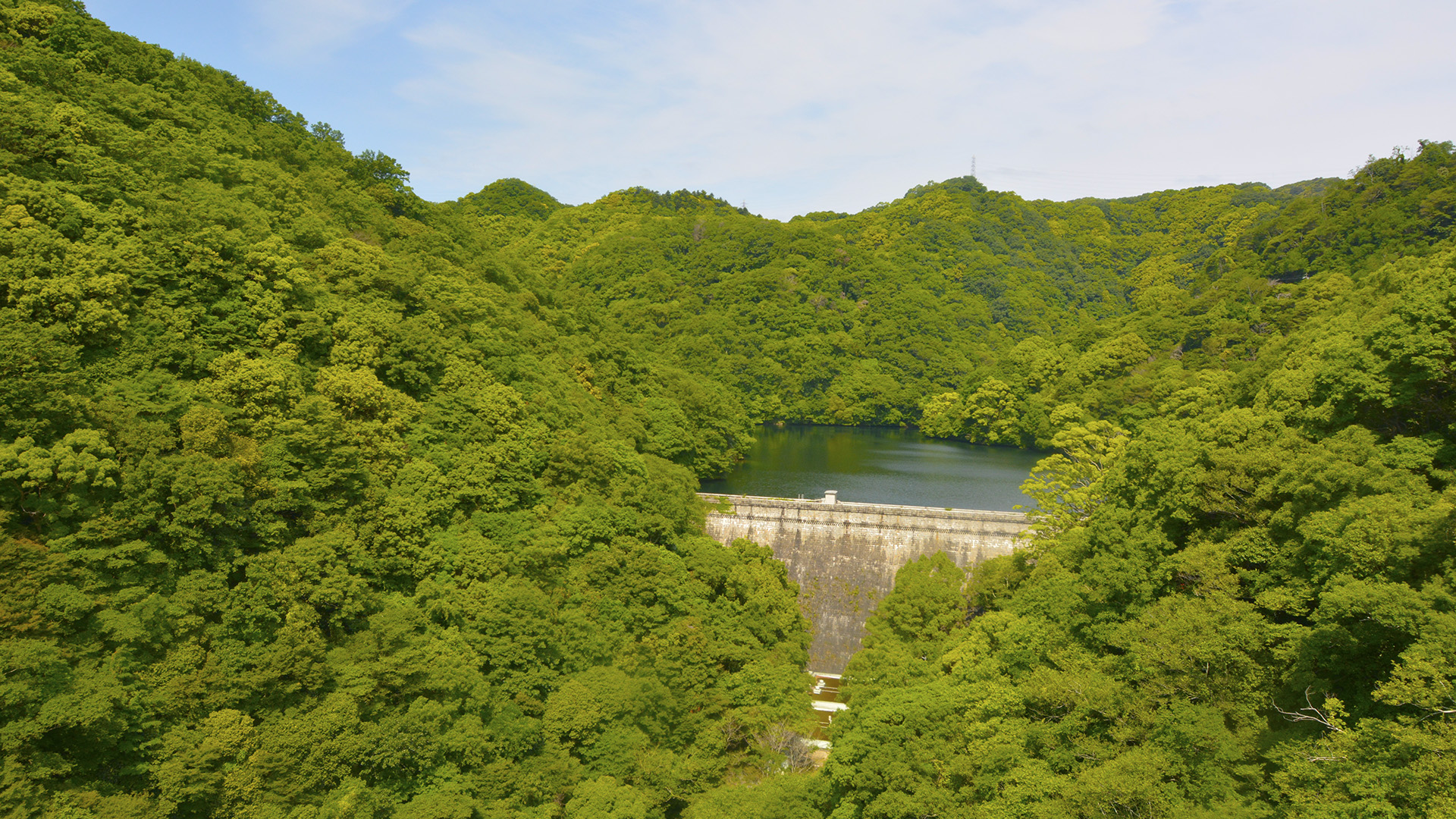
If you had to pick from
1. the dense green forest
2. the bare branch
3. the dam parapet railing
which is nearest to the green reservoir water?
the dam parapet railing

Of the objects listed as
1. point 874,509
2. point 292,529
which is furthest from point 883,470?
point 292,529

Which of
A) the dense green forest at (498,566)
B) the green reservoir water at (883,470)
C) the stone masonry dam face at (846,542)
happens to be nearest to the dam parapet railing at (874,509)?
the stone masonry dam face at (846,542)

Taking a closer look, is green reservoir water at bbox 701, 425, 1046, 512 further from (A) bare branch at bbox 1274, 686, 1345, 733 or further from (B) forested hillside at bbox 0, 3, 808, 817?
(A) bare branch at bbox 1274, 686, 1345, 733

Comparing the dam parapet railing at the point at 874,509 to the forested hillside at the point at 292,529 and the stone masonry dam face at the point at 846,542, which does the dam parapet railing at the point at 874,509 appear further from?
the forested hillside at the point at 292,529

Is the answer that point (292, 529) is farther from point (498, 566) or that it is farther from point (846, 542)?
point (846, 542)

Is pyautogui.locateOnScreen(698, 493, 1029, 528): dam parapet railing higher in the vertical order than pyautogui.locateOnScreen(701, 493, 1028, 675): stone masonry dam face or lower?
higher
